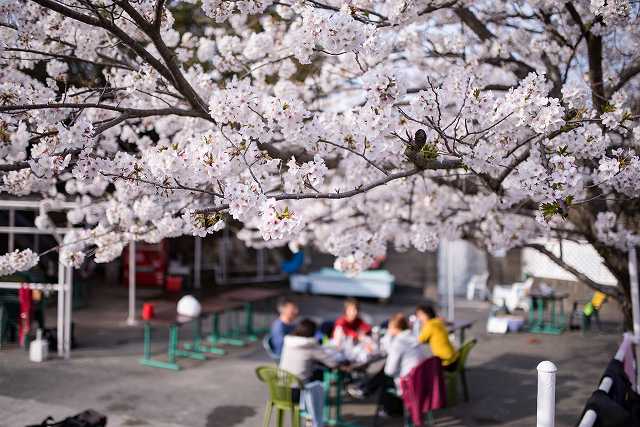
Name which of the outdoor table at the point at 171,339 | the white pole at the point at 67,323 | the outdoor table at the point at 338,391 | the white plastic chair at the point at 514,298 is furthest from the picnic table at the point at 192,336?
the white plastic chair at the point at 514,298

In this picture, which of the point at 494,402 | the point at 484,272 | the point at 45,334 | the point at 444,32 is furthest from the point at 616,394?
the point at 484,272

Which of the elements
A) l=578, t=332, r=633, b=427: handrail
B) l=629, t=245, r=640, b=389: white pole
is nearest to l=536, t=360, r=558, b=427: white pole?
l=578, t=332, r=633, b=427: handrail

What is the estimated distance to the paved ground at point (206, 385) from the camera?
6.55 meters

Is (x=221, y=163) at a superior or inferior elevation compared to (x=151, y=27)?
inferior

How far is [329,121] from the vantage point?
456cm

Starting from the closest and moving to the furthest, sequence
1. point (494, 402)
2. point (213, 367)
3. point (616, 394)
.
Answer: point (616, 394), point (494, 402), point (213, 367)

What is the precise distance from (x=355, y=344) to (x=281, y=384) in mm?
1584

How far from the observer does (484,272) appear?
1546 centimetres

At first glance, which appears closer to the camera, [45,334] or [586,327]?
[45,334]

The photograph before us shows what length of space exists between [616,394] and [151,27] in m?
4.08

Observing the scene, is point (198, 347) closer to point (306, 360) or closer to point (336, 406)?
point (336, 406)

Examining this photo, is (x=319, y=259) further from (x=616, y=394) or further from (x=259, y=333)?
(x=616, y=394)

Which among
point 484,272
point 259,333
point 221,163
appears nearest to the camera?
point 221,163

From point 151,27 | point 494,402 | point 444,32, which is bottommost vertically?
point 494,402
